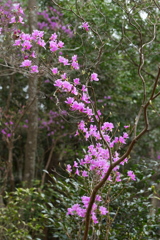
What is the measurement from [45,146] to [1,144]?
3.48 ft

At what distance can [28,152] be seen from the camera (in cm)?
634

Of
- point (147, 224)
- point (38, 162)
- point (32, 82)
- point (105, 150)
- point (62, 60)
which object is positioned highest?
point (32, 82)

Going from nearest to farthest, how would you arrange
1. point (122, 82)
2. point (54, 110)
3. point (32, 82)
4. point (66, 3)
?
point (66, 3) < point (32, 82) < point (122, 82) < point (54, 110)

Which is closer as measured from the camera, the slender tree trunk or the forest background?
the forest background

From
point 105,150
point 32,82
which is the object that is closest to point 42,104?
point 32,82

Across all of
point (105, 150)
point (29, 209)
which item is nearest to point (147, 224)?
Result: point (105, 150)

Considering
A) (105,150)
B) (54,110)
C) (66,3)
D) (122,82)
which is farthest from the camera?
(54,110)

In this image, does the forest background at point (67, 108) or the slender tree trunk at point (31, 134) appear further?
the slender tree trunk at point (31, 134)

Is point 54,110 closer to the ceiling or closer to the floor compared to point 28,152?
closer to the ceiling

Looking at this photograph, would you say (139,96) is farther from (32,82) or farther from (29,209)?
(29,209)

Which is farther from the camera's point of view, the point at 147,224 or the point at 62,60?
the point at 147,224

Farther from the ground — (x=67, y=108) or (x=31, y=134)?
(x=67, y=108)

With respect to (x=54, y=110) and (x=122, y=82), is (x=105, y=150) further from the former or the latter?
(x=54, y=110)

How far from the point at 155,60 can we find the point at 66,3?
74.3 inches
